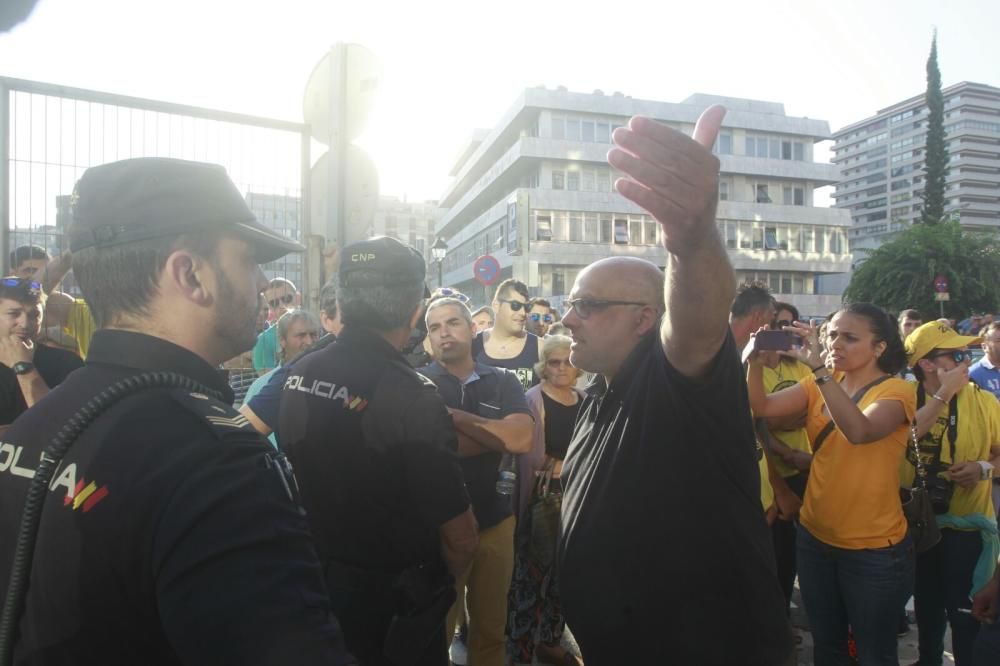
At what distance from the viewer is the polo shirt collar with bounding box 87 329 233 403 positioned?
1304mm

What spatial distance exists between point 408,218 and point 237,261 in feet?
364

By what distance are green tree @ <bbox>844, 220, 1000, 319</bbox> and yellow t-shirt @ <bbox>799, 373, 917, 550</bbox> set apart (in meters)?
39.1

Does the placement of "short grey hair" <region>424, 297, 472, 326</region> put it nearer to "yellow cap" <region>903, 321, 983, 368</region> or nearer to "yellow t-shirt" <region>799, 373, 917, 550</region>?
"yellow t-shirt" <region>799, 373, 917, 550</region>

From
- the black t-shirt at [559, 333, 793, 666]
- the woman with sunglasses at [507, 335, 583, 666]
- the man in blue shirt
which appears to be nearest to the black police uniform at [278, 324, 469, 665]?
the black t-shirt at [559, 333, 793, 666]

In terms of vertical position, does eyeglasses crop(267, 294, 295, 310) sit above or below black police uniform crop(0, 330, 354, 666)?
above

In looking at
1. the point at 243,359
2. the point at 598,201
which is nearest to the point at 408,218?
the point at 598,201

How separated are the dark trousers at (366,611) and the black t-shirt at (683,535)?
819 mm

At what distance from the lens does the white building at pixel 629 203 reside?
49.0 m

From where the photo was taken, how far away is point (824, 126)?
2260 inches

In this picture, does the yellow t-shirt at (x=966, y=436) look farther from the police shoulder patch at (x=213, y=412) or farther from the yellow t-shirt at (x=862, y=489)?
the police shoulder patch at (x=213, y=412)

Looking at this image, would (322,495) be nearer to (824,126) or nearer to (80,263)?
(80,263)

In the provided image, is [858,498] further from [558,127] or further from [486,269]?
[558,127]

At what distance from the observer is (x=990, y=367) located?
5543mm

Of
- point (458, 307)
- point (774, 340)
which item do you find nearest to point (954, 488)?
point (774, 340)
